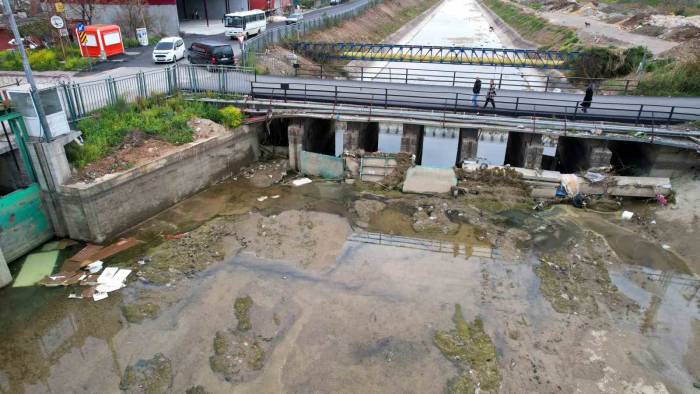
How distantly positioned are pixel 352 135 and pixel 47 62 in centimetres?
2119

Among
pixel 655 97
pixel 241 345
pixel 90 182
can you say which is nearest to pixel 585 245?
pixel 241 345

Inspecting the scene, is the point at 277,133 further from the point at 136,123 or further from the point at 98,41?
the point at 98,41

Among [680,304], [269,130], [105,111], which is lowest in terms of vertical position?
[680,304]

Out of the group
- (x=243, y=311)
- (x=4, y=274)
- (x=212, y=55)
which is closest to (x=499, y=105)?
(x=243, y=311)

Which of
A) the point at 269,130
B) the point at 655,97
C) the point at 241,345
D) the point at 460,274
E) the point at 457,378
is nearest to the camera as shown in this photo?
the point at 457,378

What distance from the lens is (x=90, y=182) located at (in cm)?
1631

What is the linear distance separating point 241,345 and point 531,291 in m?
9.07

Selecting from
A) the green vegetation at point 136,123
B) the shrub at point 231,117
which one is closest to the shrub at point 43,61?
the green vegetation at point 136,123

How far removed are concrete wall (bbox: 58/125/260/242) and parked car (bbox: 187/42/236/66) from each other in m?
9.30

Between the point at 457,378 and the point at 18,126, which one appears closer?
the point at 457,378

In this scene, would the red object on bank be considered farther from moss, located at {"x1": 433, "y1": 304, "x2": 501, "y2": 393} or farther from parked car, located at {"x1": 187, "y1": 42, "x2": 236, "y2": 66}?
moss, located at {"x1": 433, "y1": 304, "x2": 501, "y2": 393}

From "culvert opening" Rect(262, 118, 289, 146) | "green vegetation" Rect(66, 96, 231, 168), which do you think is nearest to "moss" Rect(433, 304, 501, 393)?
"green vegetation" Rect(66, 96, 231, 168)

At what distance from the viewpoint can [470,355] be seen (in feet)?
38.5

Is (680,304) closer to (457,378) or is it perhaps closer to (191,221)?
(457,378)
